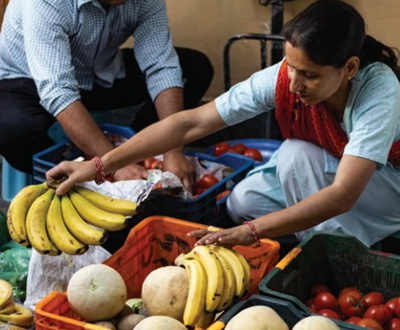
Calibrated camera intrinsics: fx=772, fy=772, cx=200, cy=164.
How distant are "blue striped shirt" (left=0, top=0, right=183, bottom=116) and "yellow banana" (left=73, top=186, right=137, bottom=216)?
0.83 m

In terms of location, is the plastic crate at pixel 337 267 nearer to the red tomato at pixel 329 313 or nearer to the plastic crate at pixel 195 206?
Result: the red tomato at pixel 329 313

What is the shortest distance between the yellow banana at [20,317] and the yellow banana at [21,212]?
0.78 ft

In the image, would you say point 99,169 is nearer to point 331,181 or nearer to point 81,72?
point 331,181

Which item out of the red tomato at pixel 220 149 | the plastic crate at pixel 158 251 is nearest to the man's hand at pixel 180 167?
the red tomato at pixel 220 149

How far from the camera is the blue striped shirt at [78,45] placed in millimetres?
3559

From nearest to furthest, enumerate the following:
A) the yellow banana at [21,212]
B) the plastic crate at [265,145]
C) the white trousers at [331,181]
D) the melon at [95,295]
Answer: the melon at [95,295], the yellow banana at [21,212], the white trousers at [331,181], the plastic crate at [265,145]

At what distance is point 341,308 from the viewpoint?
272cm

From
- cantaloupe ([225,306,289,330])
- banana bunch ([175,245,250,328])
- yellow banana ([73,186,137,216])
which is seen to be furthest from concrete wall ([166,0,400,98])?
cantaloupe ([225,306,289,330])

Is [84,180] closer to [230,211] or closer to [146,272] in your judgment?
[146,272]

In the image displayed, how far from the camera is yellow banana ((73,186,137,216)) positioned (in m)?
2.76

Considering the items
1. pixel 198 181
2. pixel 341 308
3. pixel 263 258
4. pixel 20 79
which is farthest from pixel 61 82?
pixel 341 308

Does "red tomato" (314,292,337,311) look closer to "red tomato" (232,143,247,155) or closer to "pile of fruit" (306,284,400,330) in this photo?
"pile of fruit" (306,284,400,330)

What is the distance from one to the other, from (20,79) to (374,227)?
193cm

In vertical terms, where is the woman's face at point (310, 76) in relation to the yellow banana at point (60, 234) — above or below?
above
